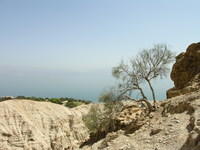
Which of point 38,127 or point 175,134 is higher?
point 175,134

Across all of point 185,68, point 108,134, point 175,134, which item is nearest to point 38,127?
point 108,134

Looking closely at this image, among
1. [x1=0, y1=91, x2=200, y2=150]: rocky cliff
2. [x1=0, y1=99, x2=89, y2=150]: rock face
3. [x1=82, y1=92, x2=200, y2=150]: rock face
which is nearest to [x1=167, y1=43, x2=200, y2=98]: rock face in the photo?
[x1=0, y1=91, x2=200, y2=150]: rocky cliff

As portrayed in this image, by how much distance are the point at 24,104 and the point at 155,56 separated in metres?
32.2

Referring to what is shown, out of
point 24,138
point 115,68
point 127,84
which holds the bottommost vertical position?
point 24,138

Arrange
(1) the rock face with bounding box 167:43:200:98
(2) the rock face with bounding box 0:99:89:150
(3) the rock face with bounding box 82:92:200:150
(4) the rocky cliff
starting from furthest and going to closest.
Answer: (2) the rock face with bounding box 0:99:89:150 → (1) the rock face with bounding box 167:43:200:98 → (4) the rocky cliff → (3) the rock face with bounding box 82:92:200:150

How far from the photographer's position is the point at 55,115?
4788 centimetres

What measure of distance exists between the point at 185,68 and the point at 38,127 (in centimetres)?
2973

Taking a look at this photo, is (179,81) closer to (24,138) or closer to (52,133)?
(24,138)

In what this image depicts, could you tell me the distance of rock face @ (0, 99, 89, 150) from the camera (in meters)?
37.9

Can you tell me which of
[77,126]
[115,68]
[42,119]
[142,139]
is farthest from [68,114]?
[142,139]

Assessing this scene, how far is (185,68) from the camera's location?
64.1 ft

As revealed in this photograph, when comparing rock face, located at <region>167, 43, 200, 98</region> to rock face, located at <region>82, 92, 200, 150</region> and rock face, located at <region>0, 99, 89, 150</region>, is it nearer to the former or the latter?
rock face, located at <region>82, 92, 200, 150</region>

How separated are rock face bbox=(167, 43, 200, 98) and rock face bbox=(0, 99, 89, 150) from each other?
23.8 meters

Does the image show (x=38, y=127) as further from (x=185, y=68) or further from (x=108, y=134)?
(x=185, y=68)
